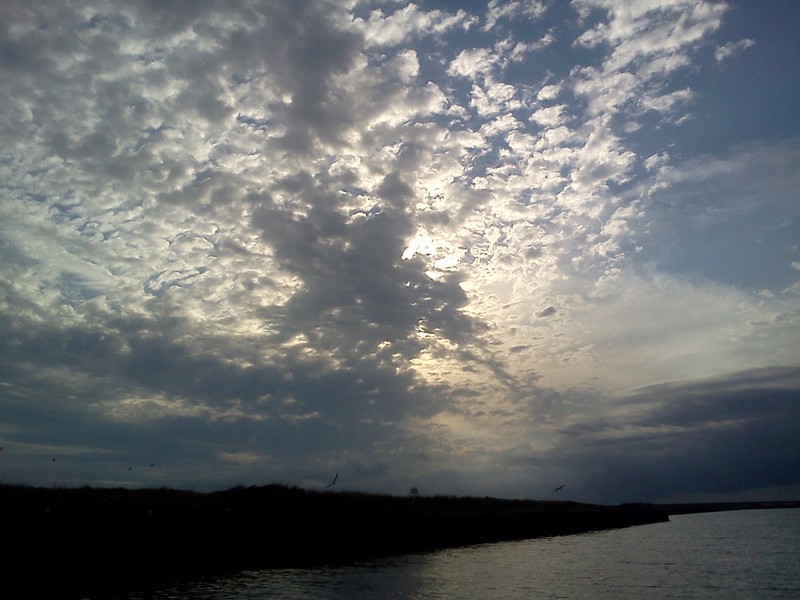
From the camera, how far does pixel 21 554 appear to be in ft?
94.4

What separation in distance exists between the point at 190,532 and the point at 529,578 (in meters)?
22.9

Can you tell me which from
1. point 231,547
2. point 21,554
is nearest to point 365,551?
point 231,547

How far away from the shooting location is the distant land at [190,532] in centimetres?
3056

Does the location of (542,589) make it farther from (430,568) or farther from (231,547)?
(231,547)

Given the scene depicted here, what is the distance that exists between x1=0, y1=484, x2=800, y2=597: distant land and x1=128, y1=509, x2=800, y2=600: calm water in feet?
14.9

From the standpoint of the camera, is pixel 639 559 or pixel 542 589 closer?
pixel 542 589

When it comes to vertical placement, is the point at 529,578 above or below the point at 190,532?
below

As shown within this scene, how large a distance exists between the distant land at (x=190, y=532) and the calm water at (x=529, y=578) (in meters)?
4.55

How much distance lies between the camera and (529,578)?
38062 millimetres

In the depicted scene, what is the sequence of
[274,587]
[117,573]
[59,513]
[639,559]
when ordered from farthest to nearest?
[639,559] < [59,513] < [117,573] < [274,587]

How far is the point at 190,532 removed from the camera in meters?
39.0

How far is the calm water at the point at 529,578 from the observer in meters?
30.5

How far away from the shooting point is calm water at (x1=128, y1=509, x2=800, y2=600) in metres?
30.5

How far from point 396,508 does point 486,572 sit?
1647 inches
